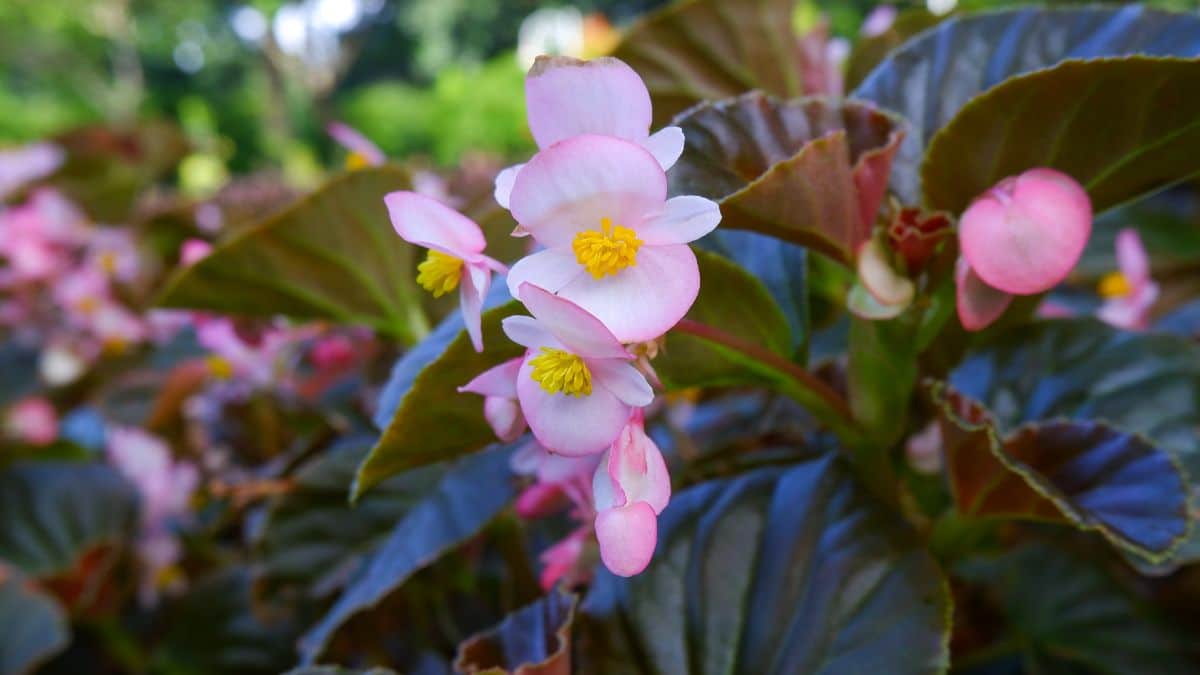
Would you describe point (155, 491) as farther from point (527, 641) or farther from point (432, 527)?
point (527, 641)

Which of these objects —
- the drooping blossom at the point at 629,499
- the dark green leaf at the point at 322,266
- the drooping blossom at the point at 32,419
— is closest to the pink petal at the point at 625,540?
the drooping blossom at the point at 629,499

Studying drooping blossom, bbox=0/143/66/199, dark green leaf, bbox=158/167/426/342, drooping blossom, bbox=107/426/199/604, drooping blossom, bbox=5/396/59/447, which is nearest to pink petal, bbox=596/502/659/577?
dark green leaf, bbox=158/167/426/342

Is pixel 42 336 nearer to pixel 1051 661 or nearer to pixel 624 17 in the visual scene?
pixel 1051 661

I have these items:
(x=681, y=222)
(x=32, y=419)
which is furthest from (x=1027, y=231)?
(x=32, y=419)

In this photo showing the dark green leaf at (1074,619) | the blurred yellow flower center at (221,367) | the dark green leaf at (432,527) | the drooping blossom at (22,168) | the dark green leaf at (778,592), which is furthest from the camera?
the drooping blossom at (22,168)

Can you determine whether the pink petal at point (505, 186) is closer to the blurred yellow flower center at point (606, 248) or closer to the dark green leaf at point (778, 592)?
the blurred yellow flower center at point (606, 248)

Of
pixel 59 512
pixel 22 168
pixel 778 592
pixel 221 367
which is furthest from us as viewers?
pixel 22 168
